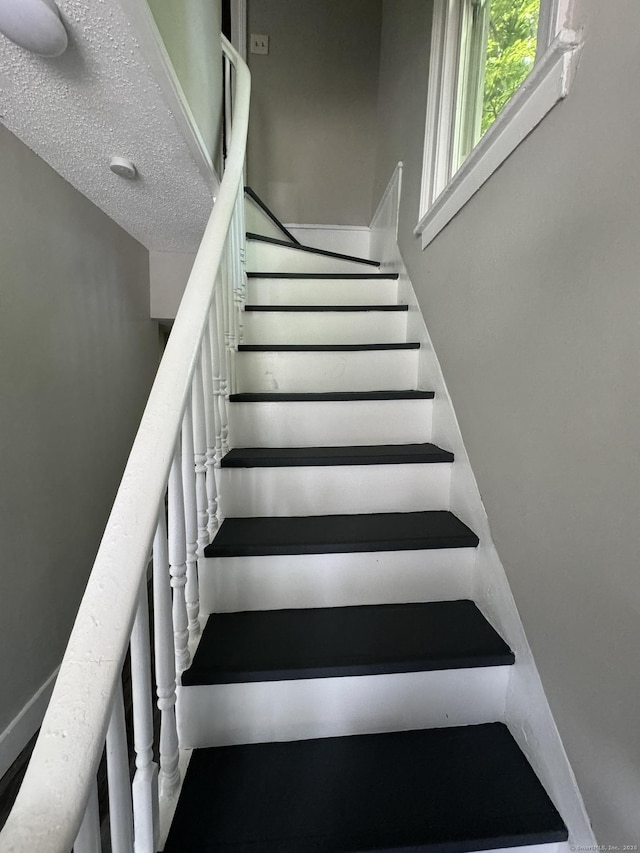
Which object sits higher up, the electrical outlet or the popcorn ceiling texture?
the electrical outlet

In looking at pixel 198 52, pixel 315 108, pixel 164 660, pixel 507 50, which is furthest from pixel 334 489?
pixel 315 108

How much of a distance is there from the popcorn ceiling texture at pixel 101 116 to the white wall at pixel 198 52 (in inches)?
9.0

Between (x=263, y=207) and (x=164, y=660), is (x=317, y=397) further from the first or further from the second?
(x=263, y=207)

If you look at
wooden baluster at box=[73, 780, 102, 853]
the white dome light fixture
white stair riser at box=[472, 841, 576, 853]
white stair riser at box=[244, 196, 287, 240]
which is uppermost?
white stair riser at box=[244, 196, 287, 240]

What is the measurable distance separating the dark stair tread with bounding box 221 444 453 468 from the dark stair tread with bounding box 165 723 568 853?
72cm

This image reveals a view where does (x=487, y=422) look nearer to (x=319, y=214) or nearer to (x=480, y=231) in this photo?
(x=480, y=231)

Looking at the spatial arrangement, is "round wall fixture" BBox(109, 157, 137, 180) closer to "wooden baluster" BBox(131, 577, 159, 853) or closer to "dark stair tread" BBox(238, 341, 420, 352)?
"dark stair tread" BBox(238, 341, 420, 352)

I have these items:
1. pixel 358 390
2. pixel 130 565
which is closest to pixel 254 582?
pixel 130 565

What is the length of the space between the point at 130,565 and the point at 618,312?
35.3 inches

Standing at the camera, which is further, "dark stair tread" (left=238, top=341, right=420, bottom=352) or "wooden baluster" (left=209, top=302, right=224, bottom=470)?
"dark stair tread" (left=238, top=341, right=420, bottom=352)

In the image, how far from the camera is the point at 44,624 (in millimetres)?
1692

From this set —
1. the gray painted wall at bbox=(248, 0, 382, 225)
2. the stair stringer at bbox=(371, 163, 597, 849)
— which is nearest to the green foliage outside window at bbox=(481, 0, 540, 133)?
the stair stringer at bbox=(371, 163, 597, 849)

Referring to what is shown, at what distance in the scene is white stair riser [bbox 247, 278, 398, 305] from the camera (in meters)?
2.13

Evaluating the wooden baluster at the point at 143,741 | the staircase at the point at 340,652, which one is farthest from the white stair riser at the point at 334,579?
the wooden baluster at the point at 143,741
